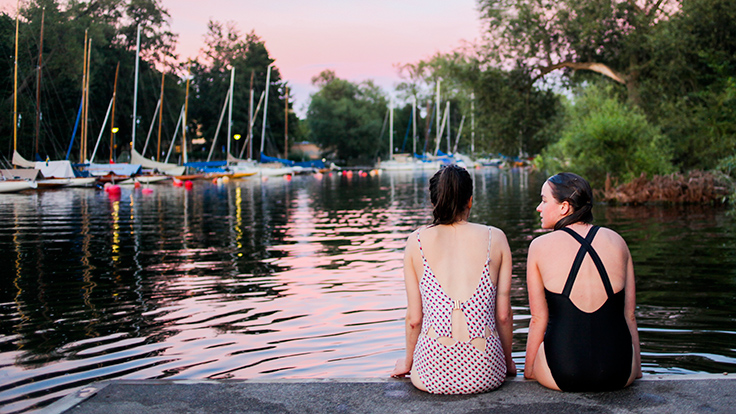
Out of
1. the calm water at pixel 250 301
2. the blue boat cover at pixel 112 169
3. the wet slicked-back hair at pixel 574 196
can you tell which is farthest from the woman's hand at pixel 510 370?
the blue boat cover at pixel 112 169

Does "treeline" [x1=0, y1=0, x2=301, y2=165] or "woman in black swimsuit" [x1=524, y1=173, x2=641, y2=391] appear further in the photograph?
"treeline" [x1=0, y1=0, x2=301, y2=165]

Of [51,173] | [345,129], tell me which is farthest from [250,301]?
[345,129]

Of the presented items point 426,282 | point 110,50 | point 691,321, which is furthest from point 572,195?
point 110,50

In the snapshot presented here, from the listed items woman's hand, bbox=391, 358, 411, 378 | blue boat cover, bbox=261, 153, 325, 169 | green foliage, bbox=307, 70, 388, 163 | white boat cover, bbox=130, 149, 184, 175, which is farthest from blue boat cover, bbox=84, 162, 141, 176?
green foliage, bbox=307, 70, 388, 163

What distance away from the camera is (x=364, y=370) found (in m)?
6.99

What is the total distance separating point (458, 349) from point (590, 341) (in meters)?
0.77

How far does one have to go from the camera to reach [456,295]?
448cm

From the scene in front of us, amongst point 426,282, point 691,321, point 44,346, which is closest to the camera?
point 426,282

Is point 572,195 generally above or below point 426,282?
above

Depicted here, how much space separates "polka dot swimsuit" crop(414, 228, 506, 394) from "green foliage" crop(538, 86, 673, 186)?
25.0 m

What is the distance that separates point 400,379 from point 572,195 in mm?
1618

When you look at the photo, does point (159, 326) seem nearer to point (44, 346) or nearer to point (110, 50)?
point (44, 346)

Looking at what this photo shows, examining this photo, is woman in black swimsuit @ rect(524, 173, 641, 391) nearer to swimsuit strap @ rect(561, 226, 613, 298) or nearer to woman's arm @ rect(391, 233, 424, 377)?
swimsuit strap @ rect(561, 226, 613, 298)

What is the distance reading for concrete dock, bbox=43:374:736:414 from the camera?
4.12m
